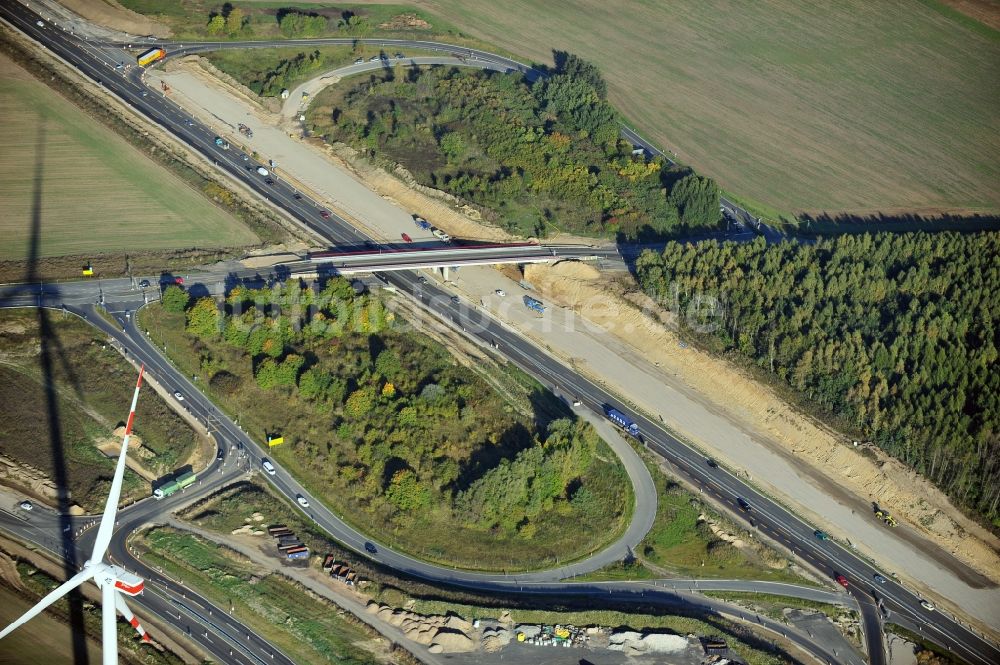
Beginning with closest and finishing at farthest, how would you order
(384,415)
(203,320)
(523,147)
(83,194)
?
(384,415)
(203,320)
(83,194)
(523,147)

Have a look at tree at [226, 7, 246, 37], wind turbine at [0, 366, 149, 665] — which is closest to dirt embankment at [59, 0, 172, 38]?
tree at [226, 7, 246, 37]

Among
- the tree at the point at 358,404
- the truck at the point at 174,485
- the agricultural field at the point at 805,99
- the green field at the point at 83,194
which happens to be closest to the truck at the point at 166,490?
the truck at the point at 174,485

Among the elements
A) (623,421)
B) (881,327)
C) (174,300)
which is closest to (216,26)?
(174,300)

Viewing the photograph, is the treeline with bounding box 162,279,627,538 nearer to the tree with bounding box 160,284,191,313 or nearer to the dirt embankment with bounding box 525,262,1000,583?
the tree with bounding box 160,284,191,313

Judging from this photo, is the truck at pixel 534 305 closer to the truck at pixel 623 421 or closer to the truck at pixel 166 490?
the truck at pixel 623 421

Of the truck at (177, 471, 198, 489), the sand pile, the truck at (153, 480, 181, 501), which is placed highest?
the truck at (177, 471, 198, 489)

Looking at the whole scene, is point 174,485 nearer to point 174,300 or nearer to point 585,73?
point 174,300
